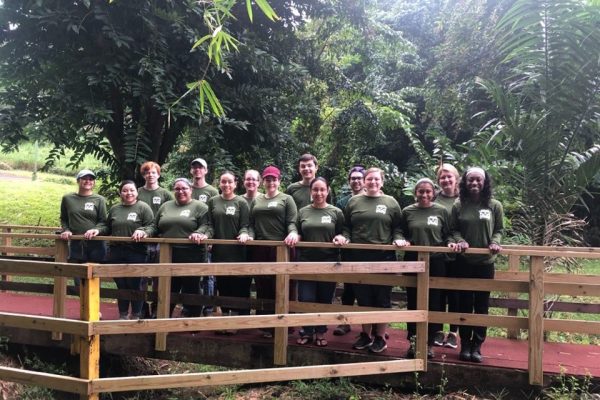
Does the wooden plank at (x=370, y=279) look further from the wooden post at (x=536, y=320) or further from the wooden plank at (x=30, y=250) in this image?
the wooden plank at (x=30, y=250)

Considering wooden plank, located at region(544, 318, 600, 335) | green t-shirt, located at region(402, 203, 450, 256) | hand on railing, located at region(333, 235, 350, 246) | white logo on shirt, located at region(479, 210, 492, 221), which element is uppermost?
white logo on shirt, located at region(479, 210, 492, 221)

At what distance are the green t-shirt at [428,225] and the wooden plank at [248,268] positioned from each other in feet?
1.05

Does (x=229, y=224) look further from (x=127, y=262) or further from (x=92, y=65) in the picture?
(x=92, y=65)

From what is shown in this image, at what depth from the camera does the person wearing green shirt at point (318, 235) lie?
478cm

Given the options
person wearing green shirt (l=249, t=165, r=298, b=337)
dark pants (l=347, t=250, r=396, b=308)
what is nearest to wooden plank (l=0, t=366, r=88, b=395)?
person wearing green shirt (l=249, t=165, r=298, b=337)

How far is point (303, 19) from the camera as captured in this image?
916cm

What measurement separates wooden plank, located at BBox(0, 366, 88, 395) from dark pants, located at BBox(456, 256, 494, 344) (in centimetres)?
319

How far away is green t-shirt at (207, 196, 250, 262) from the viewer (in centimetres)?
511

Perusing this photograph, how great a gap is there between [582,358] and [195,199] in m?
4.21

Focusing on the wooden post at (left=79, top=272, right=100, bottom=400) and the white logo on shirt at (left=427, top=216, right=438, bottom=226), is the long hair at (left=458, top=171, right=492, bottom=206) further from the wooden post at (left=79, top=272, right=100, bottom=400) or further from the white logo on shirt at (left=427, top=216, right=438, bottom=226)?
the wooden post at (left=79, top=272, right=100, bottom=400)

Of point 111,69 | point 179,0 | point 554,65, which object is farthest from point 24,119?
point 554,65

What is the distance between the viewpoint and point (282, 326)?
13.5 ft

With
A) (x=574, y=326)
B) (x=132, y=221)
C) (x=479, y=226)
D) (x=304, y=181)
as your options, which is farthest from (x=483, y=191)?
(x=132, y=221)

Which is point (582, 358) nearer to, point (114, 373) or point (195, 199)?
point (195, 199)
